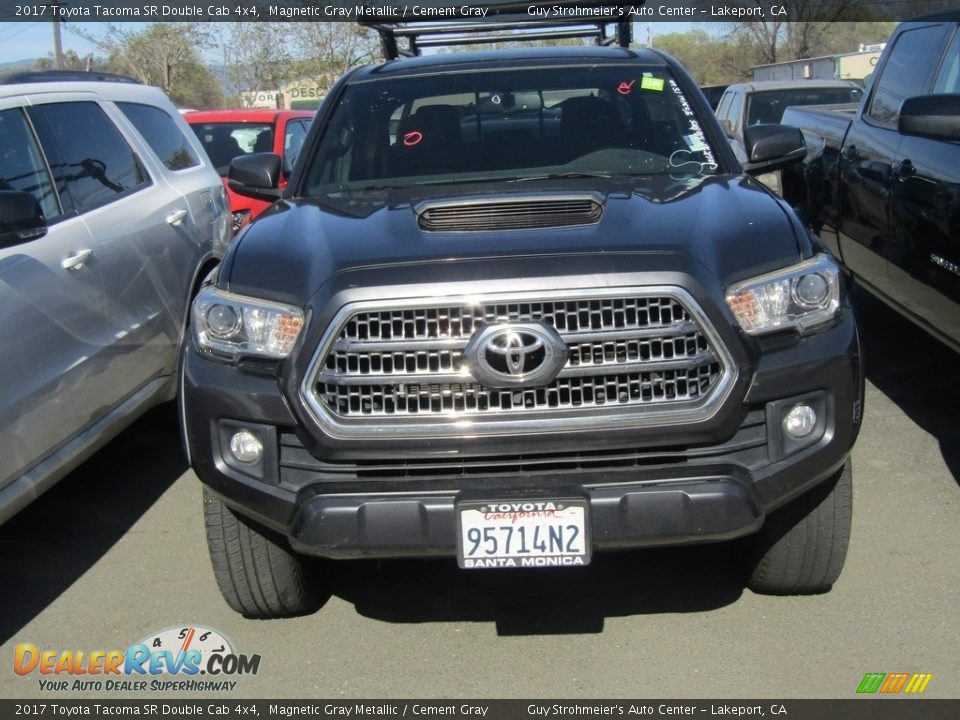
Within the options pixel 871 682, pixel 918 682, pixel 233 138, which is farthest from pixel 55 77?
pixel 233 138

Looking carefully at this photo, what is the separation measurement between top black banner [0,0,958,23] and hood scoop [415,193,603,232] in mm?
2420

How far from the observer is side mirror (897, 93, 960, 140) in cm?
464

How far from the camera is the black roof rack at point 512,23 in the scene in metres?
6.21

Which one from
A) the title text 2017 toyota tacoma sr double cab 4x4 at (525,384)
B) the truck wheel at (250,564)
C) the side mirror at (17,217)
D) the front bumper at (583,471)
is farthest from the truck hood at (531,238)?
the side mirror at (17,217)

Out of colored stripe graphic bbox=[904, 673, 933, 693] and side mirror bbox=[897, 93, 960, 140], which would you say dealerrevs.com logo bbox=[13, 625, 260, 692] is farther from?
side mirror bbox=[897, 93, 960, 140]

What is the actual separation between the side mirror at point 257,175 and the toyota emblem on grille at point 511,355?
85.3 inches

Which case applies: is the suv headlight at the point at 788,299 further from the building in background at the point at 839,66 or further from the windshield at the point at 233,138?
the building in background at the point at 839,66

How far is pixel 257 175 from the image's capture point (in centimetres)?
507

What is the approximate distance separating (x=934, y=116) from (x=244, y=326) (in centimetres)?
297

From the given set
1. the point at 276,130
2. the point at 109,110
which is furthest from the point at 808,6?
the point at 109,110

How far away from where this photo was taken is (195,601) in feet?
13.8

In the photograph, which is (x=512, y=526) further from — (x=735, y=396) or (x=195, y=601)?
(x=195, y=601)
